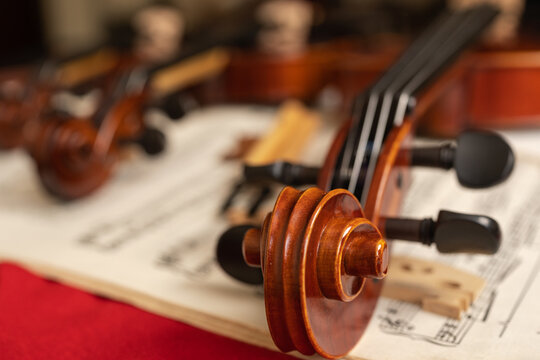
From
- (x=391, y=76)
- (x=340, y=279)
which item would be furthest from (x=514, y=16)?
(x=340, y=279)

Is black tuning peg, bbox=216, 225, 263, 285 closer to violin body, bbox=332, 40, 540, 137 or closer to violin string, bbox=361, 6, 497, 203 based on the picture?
violin string, bbox=361, 6, 497, 203

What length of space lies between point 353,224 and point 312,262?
5cm

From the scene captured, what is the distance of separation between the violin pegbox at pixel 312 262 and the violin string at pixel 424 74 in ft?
0.52

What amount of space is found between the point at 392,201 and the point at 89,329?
1.24ft

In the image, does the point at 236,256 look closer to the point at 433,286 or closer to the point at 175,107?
the point at 433,286

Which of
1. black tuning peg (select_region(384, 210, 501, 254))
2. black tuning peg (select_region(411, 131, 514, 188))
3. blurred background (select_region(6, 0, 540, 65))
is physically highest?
black tuning peg (select_region(411, 131, 514, 188))

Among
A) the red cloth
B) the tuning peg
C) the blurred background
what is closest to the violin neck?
the red cloth

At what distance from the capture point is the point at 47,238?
926 millimetres

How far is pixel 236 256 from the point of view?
623mm

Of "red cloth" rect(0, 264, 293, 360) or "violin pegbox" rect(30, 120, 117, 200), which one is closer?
"red cloth" rect(0, 264, 293, 360)

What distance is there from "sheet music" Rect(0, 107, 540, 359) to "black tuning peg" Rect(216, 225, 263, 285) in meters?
0.05

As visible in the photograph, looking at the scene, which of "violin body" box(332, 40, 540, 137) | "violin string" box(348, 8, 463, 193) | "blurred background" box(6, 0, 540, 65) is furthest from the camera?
"blurred background" box(6, 0, 540, 65)

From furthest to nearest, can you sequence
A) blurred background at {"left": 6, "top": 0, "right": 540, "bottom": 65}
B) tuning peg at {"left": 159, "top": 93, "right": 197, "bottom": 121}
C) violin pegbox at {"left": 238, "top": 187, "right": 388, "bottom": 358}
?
blurred background at {"left": 6, "top": 0, "right": 540, "bottom": 65}
tuning peg at {"left": 159, "top": 93, "right": 197, "bottom": 121}
violin pegbox at {"left": 238, "top": 187, "right": 388, "bottom": 358}

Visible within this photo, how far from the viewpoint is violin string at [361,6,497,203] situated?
72 cm
